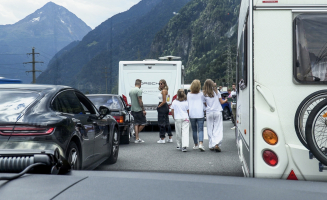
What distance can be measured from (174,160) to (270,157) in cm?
482

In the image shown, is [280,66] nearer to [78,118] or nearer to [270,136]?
[270,136]

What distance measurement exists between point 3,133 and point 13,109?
0.39 meters

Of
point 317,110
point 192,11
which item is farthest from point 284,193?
point 192,11

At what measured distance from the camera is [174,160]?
30.0 feet

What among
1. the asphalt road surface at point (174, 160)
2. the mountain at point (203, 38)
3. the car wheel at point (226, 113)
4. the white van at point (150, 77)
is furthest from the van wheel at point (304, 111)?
the mountain at point (203, 38)

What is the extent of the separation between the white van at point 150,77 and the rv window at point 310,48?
1238cm

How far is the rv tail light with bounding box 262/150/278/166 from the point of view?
14.5 feet

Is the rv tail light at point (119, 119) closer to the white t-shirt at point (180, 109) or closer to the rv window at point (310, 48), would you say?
the white t-shirt at point (180, 109)

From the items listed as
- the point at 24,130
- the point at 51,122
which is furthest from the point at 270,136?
the point at 24,130

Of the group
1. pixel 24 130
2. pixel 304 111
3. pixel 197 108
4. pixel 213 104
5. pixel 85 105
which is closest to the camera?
pixel 304 111

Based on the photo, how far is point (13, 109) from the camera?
5.39 m

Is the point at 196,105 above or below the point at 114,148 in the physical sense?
above

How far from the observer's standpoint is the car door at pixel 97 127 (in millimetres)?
7012

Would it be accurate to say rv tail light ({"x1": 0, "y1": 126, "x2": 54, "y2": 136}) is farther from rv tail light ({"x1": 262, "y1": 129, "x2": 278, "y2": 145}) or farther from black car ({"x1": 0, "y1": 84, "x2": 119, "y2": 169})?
rv tail light ({"x1": 262, "y1": 129, "x2": 278, "y2": 145})
